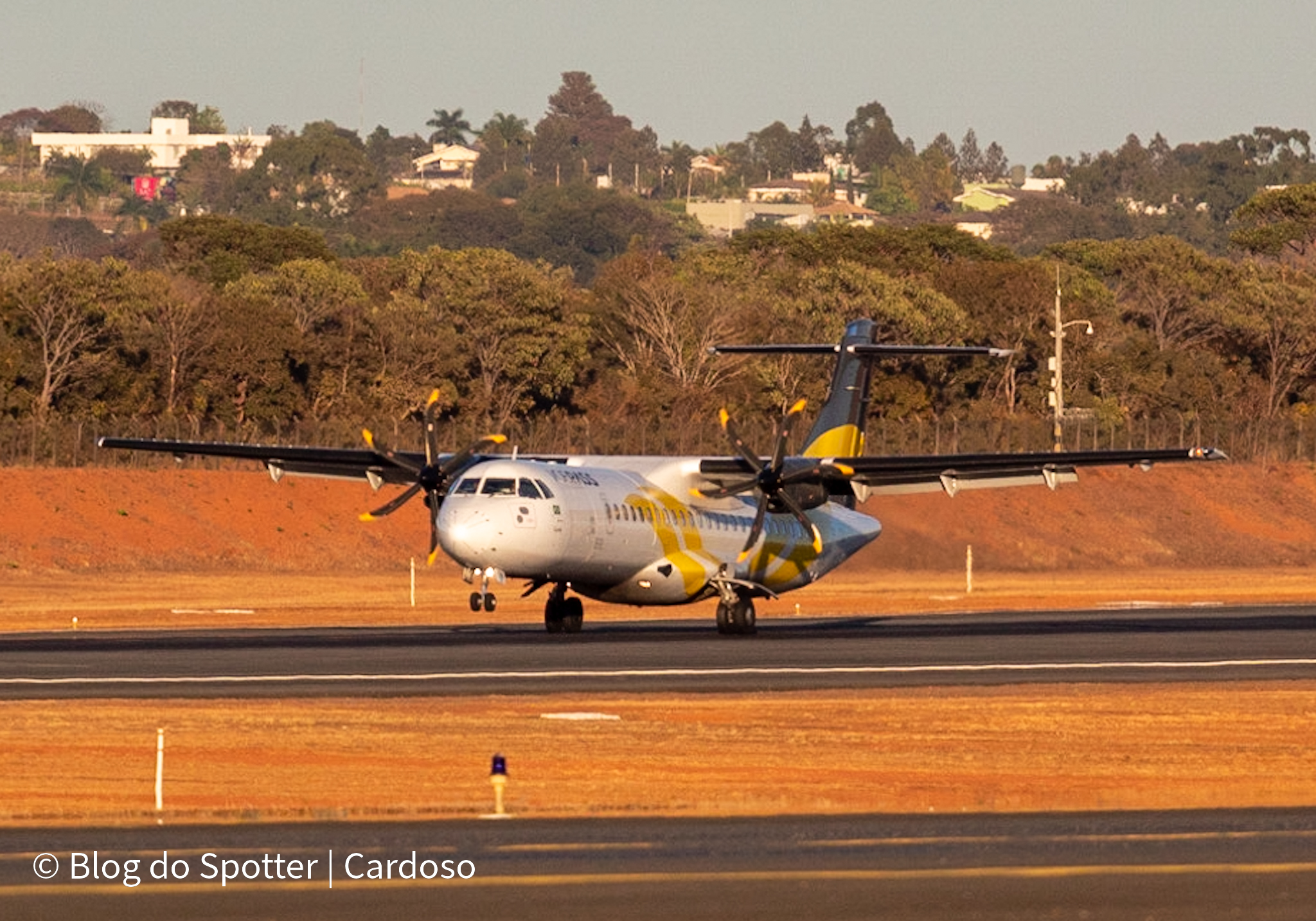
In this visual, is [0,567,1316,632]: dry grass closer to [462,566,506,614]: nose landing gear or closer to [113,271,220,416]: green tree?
[462,566,506,614]: nose landing gear

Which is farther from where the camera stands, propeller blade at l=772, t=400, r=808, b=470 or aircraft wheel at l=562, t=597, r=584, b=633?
aircraft wheel at l=562, t=597, r=584, b=633

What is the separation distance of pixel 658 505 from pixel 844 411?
8.83 meters

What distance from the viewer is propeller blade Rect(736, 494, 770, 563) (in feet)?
149

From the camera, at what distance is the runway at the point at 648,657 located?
33219 millimetres

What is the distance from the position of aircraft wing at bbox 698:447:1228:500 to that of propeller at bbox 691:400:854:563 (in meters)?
0.08

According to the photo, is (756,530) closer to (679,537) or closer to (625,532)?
(679,537)

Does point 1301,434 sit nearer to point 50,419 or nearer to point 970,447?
point 970,447

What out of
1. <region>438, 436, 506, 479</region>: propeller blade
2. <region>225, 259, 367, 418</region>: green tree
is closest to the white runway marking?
<region>438, 436, 506, 479</region>: propeller blade

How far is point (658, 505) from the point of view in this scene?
146 ft

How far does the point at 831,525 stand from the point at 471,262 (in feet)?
213

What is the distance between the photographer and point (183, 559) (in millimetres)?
77625

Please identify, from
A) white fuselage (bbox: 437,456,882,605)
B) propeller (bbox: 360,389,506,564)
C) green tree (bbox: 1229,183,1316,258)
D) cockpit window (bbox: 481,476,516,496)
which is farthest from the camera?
green tree (bbox: 1229,183,1316,258)

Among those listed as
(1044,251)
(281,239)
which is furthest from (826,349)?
(1044,251)

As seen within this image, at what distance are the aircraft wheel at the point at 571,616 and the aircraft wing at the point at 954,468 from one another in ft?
12.7
